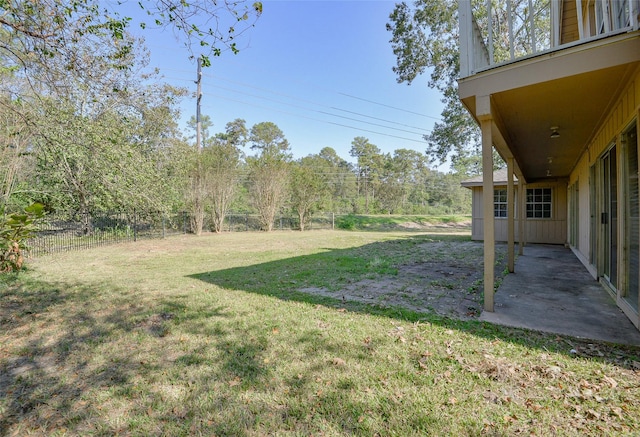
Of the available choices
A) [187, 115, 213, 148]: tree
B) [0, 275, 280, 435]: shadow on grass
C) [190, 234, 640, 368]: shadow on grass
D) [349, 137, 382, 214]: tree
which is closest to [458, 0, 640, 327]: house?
[190, 234, 640, 368]: shadow on grass

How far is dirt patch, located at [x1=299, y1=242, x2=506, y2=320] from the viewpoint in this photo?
4.01 m

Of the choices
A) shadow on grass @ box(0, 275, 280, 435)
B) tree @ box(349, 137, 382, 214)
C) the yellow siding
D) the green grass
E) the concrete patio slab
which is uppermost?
tree @ box(349, 137, 382, 214)

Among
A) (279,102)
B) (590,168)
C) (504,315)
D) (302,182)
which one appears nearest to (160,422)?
(504,315)

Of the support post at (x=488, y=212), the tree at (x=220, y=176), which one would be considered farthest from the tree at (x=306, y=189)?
the support post at (x=488, y=212)

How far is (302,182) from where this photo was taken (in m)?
17.8

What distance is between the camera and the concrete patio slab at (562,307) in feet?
10.1

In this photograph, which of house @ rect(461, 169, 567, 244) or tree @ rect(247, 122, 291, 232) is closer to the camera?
house @ rect(461, 169, 567, 244)

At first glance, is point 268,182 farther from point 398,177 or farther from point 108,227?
point 398,177

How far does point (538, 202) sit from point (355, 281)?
966 centimetres

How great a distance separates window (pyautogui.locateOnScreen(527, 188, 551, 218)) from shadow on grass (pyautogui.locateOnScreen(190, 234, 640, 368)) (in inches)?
192

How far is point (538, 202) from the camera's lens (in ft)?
37.3

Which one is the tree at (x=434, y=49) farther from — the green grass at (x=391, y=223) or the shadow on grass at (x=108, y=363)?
the shadow on grass at (x=108, y=363)

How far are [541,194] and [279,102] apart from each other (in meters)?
20.9

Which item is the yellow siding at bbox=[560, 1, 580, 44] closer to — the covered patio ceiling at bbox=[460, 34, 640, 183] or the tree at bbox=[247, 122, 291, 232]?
the covered patio ceiling at bbox=[460, 34, 640, 183]
